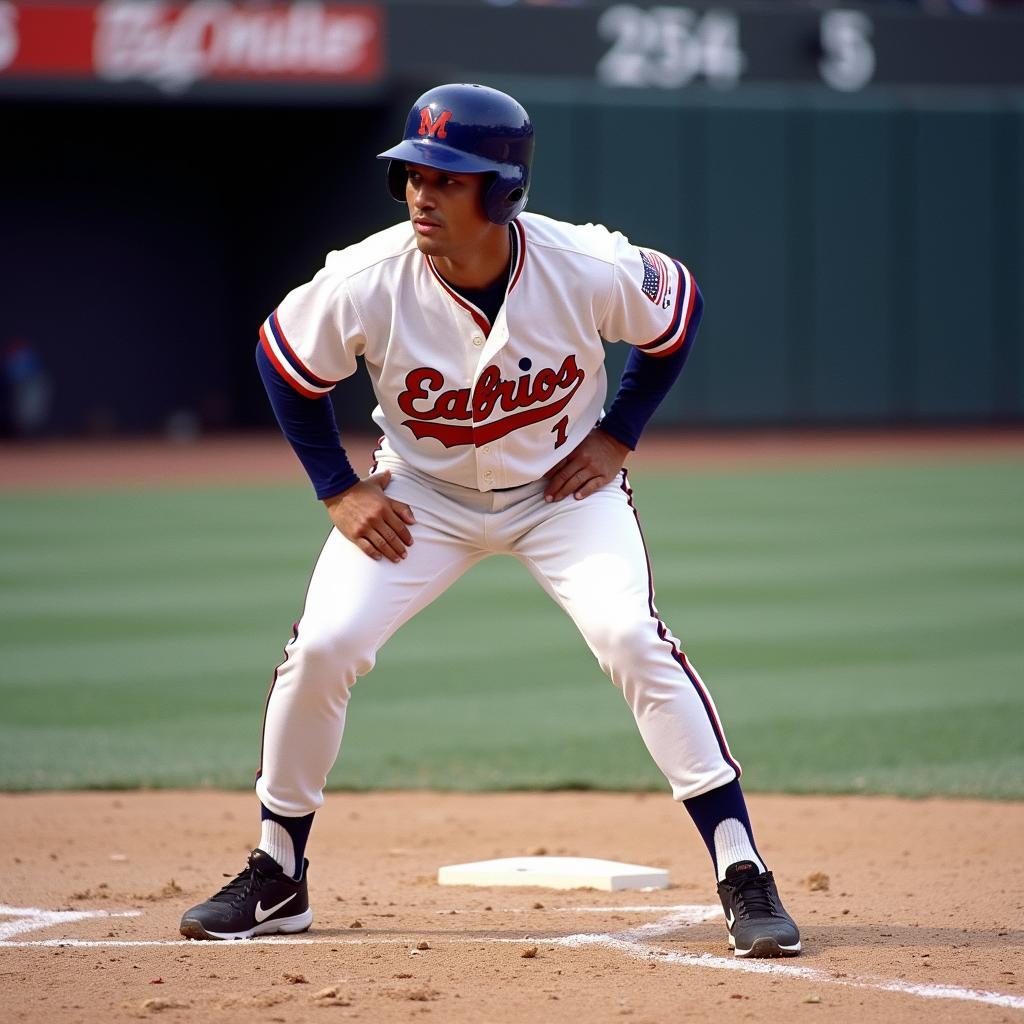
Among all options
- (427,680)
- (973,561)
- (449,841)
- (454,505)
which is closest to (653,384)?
(454,505)

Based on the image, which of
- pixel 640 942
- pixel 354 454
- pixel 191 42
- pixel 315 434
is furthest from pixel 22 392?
pixel 640 942

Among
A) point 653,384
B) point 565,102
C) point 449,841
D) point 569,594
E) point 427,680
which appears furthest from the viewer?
point 565,102

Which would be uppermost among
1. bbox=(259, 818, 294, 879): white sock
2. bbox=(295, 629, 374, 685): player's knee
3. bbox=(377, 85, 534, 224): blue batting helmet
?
bbox=(377, 85, 534, 224): blue batting helmet

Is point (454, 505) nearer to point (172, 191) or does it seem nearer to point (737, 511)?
point (737, 511)

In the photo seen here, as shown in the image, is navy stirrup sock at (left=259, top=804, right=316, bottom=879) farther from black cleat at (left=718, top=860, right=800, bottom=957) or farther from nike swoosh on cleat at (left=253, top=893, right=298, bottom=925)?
black cleat at (left=718, top=860, right=800, bottom=957)

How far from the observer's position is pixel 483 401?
3.83 meters

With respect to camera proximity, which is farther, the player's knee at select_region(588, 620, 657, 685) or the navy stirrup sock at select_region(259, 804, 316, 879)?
the navy stirrup sock at select_region(259, 804, 316, 879)

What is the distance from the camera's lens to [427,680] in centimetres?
764

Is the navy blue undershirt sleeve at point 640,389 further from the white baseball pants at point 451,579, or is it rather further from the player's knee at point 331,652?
the player's knee at point 331,652

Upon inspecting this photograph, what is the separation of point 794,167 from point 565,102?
3310 mm

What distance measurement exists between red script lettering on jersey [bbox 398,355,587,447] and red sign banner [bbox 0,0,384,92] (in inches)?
738

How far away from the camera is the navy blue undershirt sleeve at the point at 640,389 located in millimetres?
4133

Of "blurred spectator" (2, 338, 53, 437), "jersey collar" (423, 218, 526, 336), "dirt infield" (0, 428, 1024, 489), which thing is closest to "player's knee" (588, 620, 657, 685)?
"jersey collar" (423, 218, 526, 336)

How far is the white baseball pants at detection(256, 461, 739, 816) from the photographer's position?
12.2 feet
